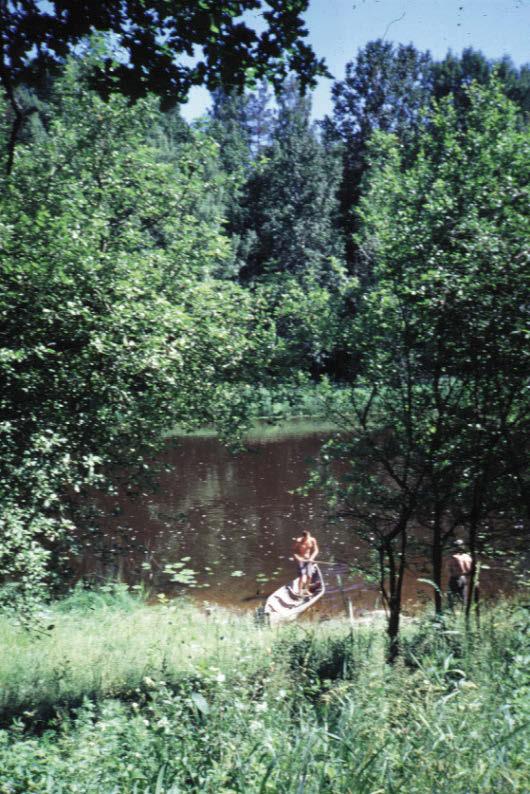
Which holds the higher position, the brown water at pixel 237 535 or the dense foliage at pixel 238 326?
the dense foliage at pixel 238 326

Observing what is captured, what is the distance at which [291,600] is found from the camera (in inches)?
606

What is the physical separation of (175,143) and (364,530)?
116 feet

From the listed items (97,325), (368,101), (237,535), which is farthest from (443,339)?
(368,101)

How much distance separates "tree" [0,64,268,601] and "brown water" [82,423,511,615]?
4.74ft

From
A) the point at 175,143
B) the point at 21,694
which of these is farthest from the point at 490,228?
the point at 175,143

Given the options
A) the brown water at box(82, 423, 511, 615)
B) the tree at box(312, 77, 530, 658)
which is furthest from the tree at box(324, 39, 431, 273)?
the tree at box(312, 77, 530, 658)

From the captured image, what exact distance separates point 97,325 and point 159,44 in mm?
3246

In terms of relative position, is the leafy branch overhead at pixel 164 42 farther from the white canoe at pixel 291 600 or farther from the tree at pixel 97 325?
the white canoe at pixel 291 600

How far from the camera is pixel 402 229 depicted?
7.68 m

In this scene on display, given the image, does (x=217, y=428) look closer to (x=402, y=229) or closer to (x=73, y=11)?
(x=402, y=229)

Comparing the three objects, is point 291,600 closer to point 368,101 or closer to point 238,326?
point 238,326

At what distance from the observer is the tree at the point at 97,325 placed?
283 inches

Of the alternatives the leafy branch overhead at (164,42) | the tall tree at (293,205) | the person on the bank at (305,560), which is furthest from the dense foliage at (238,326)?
the tall tree at (293,205)

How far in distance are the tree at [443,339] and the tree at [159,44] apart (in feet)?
8.38
